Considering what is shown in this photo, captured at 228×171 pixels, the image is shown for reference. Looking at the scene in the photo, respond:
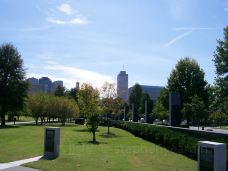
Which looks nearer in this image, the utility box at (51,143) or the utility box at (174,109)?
the utility box at (51,143)

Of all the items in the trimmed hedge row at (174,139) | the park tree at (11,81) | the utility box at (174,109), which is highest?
the park tree at (11,81)

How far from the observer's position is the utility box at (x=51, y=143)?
14.9 metres

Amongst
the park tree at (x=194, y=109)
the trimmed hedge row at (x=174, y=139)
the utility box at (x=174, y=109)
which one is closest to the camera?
the trimmed hedge row at (x=174, y=139)

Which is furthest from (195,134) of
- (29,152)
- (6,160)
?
(6,160)

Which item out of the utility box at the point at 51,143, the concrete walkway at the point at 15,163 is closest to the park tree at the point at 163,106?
the utility box at the point at 51,143

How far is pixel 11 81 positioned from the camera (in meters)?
48.2

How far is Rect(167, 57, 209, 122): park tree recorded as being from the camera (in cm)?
5338

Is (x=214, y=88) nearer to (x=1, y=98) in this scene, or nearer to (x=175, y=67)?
(x=175, y=67)

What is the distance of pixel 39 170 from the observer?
11766mm

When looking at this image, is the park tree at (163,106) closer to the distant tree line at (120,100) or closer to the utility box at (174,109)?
the distant tree line at (120,100)

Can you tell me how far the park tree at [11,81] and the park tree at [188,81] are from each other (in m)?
22.9

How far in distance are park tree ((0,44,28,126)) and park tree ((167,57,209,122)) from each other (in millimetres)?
22916

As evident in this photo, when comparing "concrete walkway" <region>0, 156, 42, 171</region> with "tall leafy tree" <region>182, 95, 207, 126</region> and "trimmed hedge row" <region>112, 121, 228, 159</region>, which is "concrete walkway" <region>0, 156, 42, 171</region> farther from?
"tall leafy tree" <region>182, 95, 207, 126</region>

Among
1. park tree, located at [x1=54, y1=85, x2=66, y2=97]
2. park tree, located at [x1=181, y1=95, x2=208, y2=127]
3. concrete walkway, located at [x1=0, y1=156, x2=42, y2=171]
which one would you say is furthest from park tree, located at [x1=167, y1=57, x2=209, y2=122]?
park tree, located at [x1=54, y1=85, x2=66, y2=97]
